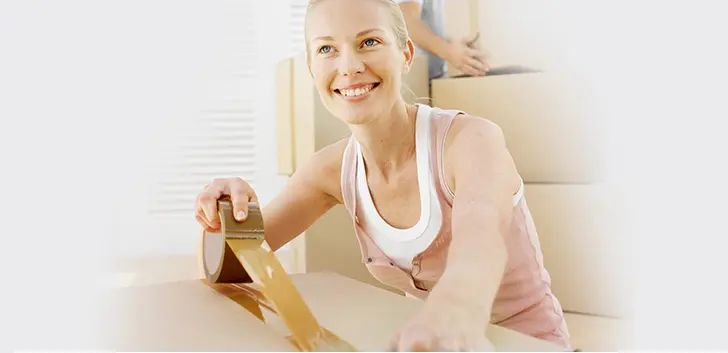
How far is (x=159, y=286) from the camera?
2.05ft

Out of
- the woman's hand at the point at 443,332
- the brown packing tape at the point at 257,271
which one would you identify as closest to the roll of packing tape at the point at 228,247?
the brown packing tape at the point at 257,271

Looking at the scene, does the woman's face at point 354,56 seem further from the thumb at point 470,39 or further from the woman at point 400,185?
the thumb at point 470,39

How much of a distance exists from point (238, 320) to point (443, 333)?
6.9 inches

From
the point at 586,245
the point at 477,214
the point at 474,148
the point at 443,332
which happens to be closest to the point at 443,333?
the point at 443,332

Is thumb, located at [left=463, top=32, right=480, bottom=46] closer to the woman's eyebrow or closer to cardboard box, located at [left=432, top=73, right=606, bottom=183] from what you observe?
cardboard box, located at [left=432, top=73, right=606, bottom=183]

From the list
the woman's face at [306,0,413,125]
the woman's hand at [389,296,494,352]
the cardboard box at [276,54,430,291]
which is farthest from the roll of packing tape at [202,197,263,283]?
the cardboard box at [276,54,430,291]

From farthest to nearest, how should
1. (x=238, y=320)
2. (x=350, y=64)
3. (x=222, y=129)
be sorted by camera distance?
(x=222, y=129) < (x=350, y=64) < (x=238, y=320)

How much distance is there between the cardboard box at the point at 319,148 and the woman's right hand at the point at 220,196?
0.41 metres

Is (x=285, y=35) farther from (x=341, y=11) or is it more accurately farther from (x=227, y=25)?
(x=341, y=11)

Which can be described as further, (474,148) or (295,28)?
(295,28)

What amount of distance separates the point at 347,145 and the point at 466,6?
1.67 ft

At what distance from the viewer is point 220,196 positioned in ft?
2.16

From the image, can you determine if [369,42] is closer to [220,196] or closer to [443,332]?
[220,196]

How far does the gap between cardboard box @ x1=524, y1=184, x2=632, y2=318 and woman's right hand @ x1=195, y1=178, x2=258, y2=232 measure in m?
0.53
